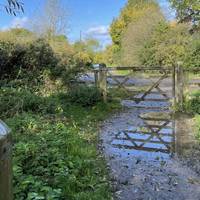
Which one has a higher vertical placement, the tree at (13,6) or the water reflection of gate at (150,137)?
the tree at (13,6)

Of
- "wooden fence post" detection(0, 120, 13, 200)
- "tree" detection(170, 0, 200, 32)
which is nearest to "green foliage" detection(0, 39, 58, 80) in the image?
"wooden fence post" detection(0, 120, 13, 200)

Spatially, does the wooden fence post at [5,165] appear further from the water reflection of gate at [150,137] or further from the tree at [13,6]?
the water reflection of gate at [150,137]

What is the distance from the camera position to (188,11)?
21.6 metres

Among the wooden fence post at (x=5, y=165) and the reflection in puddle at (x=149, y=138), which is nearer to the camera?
the wooden fence post at (x=5, y=165)

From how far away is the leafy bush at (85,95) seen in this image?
10.4 meters

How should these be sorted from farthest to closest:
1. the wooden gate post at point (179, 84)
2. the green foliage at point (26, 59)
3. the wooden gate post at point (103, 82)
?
1. the green foliage at point (26, 59)
2. the wooden gate post at point (103, 82)
3. the wooden gate post at point (179, 84)

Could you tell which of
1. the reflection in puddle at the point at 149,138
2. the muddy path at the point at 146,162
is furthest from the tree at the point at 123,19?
the muddy path at the point at 146,162

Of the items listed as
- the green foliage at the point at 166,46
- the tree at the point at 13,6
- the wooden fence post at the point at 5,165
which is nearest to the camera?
the wooden fence post at the point at 5,165

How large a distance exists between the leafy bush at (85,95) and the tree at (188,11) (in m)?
12.2

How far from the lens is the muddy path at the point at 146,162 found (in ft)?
14.4

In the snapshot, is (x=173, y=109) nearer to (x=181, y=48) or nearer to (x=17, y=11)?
(x=17, y=11)

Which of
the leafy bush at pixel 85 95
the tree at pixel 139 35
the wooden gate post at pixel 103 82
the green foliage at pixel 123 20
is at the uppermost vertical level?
the green foliage at pixel 123 20

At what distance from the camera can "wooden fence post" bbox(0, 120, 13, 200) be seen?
1440 millimetres

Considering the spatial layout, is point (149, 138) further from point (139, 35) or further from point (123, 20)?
point (123, 20)
